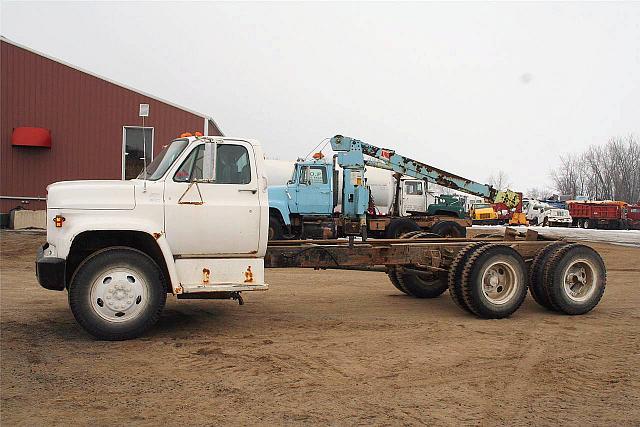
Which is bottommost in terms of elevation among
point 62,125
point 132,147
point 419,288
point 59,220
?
point 419,288

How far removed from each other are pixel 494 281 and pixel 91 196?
5.51 m

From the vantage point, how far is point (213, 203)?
721cm

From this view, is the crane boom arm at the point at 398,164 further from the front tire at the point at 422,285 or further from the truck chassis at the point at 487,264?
the truck chassis at the point at 487,264

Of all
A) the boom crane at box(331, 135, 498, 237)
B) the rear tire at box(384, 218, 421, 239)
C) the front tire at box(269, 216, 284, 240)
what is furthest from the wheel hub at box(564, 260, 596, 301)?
the rear tire at box(384, 218, 421, 239)

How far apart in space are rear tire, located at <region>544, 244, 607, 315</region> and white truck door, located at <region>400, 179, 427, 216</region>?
1248 cm

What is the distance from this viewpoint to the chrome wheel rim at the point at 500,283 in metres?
8.57

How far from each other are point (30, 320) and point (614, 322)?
795 centimetres

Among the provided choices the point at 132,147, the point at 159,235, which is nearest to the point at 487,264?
the point at 159,235

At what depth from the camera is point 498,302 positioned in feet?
28.1

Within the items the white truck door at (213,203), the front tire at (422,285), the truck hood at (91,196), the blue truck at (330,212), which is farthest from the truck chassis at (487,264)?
the blue truck at (330,212)

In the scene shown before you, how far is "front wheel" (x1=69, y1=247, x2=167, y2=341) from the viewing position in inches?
263

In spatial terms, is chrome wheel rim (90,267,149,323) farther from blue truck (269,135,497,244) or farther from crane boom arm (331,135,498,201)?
blue truck (269,135,497,244)

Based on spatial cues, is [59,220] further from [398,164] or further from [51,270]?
[398,164]

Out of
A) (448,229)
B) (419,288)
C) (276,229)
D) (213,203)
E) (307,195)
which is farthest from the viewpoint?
(448,229)
